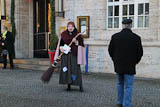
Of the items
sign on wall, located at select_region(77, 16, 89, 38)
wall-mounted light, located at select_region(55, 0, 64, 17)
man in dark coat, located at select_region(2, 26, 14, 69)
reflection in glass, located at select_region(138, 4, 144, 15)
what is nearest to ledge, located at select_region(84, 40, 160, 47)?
sign on wall, located at select_region(77, 16, 89, 38)

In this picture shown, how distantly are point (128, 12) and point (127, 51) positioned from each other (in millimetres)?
5190

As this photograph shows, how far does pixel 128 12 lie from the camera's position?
32.0 ft

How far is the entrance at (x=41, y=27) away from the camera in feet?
43.1

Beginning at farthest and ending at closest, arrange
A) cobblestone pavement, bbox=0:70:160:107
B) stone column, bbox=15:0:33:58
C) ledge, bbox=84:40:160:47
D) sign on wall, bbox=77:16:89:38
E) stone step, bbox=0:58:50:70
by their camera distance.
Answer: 1. stone column, bbox=15:0:33:58
2. stone step, bbox=0:58:50:70
3. sign on wall, bbox=77:16:89:38
4. ledge, bbox=84:40:160:47
5. cobblestone pavement, bbox=0:70:160:107

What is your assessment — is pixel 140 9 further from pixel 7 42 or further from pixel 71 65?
pixel 7 42

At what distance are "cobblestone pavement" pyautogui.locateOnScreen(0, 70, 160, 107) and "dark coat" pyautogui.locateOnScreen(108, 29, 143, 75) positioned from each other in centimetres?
104

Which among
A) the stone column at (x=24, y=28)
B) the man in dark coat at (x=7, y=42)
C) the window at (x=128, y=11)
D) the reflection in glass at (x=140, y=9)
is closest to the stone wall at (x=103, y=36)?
the reflection in glass at (x=140, y=9)

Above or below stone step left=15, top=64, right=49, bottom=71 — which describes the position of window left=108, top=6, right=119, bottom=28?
above

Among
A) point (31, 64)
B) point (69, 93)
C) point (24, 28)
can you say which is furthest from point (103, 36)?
point (24, 28)

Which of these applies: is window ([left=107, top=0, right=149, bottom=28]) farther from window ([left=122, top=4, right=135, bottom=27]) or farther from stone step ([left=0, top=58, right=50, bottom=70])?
stone step ([left=0, top=58, right=50, bottom=70])

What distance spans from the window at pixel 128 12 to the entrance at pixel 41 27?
4.16 metres

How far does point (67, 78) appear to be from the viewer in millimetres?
6785

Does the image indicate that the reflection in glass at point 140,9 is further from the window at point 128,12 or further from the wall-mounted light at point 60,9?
the wall-mounted light at point 60,9

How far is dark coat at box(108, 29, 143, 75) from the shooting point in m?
4.89
